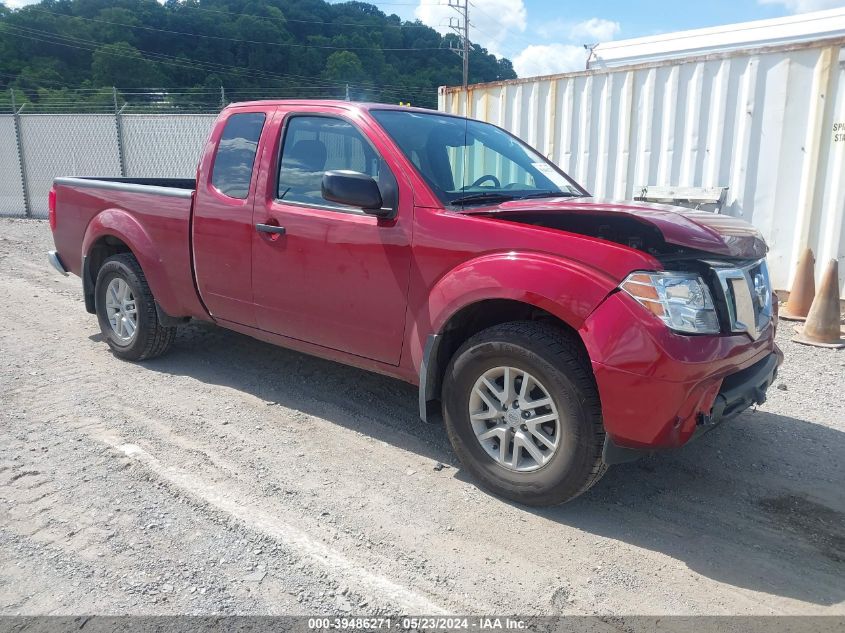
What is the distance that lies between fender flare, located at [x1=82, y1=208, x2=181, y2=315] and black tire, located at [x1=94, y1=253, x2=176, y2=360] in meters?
0.10

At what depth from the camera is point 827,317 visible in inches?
245

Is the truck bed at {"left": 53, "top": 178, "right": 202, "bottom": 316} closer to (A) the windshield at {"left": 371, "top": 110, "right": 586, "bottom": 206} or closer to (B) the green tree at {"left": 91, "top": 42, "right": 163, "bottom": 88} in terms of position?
(A) the windshield at {"left": 371, "top": 110, "right": 586, "bottom": 206}

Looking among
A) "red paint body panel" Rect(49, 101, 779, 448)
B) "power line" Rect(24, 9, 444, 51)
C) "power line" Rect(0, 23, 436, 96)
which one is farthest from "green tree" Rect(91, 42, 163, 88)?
"red paint body panel" Rect(49, 101, 779, 448)

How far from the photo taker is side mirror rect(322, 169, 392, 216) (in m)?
3.63

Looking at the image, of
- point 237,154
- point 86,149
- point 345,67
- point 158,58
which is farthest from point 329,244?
point 158,58

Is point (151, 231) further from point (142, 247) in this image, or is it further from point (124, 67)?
point (124, 67)

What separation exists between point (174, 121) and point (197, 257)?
10936 mm

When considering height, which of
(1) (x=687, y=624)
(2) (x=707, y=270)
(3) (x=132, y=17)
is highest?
(3) (x=132, y=17)

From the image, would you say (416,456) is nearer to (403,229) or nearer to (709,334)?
(403,229)

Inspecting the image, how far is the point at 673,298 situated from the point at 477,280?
93 cm

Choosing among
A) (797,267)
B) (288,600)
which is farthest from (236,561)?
(797,267)

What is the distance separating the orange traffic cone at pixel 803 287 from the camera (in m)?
6.88

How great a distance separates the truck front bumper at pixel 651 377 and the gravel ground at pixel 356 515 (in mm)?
545

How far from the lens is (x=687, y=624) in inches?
102
